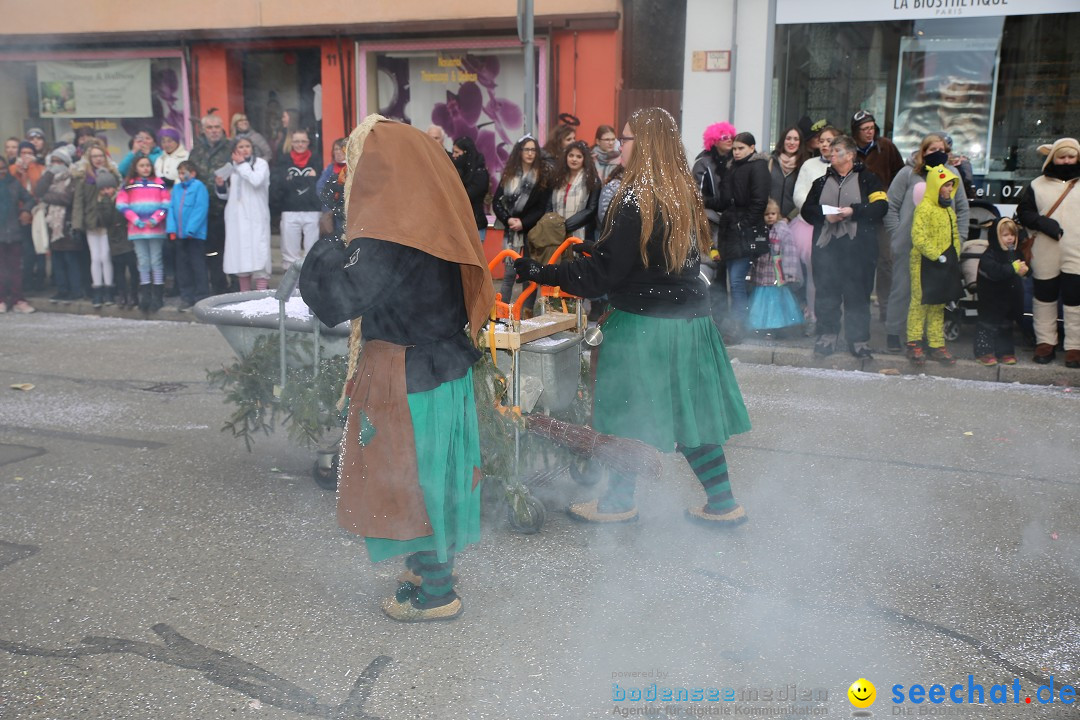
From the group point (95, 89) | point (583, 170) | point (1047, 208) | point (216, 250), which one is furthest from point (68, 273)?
point (1047, 208)

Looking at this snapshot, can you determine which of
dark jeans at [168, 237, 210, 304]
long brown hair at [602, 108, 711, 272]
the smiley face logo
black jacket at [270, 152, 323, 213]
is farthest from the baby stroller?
dark jeans at [168, 237, 210, 304]

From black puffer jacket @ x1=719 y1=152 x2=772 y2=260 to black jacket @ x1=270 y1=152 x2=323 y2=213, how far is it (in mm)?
4402

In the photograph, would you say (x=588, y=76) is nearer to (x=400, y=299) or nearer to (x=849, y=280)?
(x=849, y=280)

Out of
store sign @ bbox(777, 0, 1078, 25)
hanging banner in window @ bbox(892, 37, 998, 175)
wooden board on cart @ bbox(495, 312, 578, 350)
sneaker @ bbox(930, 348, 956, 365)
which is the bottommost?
sneaker @ bbox(930, 348, 956, 365)

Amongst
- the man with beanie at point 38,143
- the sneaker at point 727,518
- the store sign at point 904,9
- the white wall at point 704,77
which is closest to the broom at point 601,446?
the sneaker at point 727,518

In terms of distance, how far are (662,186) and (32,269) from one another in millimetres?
10625

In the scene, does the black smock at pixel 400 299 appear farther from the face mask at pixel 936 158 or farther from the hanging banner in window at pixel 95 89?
the hanging banner in window at pixel 95 89

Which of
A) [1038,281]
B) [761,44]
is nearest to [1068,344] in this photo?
[1038,281]

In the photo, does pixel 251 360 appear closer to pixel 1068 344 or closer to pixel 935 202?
pixel 935 202

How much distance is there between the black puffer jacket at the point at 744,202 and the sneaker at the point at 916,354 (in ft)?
5.03

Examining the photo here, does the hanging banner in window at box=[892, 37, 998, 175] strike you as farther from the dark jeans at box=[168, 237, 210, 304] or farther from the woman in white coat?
the dark jeans at box=[168, 237, 210, 304]

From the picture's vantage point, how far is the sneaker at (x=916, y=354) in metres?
8.04

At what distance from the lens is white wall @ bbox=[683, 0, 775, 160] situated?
36.9 feet

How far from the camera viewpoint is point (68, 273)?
11531mm
